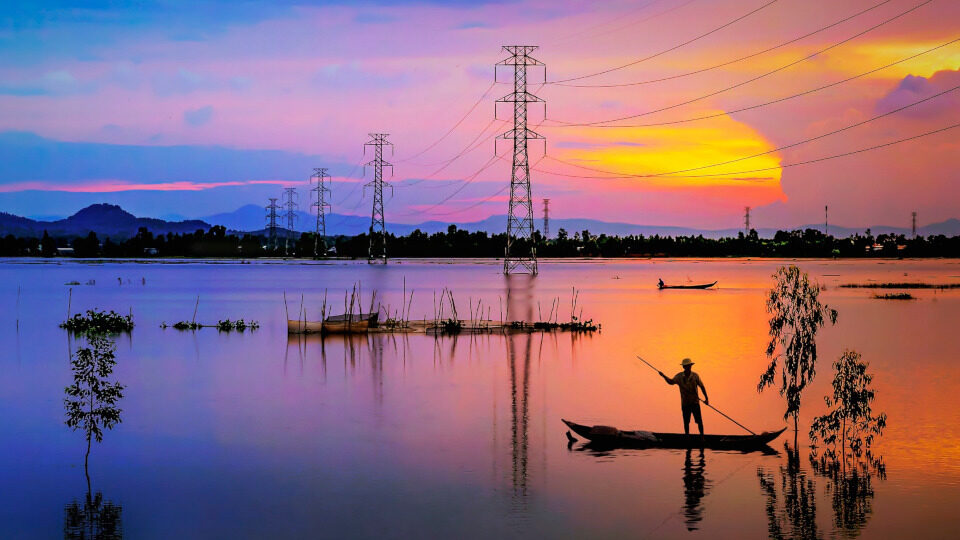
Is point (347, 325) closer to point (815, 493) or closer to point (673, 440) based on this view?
point (673, 440)

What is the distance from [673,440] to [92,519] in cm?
1437

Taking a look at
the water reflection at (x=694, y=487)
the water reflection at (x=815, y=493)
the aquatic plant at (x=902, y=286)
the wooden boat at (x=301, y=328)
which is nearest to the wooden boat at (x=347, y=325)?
the wooden boat at (x=301, y=328)

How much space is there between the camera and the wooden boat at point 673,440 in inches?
982

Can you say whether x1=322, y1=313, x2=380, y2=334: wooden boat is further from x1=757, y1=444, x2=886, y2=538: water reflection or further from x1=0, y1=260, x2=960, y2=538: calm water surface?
x1=757, y1=444, x2=886, y2=538: water reflection

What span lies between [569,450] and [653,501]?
5.06 meters

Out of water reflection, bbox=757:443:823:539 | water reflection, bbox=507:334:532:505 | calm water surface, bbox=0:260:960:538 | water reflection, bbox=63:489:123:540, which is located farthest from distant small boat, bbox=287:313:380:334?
water reflection, bbox=757:443:823:539

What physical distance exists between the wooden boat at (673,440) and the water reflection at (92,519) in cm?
1196

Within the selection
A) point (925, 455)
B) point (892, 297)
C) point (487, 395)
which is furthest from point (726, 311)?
point (925, 455)

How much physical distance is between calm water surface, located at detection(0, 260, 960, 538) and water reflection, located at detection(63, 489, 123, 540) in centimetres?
19

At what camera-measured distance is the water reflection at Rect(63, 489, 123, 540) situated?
18641 mm

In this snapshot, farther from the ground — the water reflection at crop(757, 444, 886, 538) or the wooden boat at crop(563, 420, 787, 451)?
the wooden boat at crop(563, 420, 787, 451)

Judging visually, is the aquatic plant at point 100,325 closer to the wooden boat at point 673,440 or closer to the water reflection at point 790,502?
the wooden boat at point 673,440

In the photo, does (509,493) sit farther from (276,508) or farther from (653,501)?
(276,508)

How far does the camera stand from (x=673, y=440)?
82.3 feet
